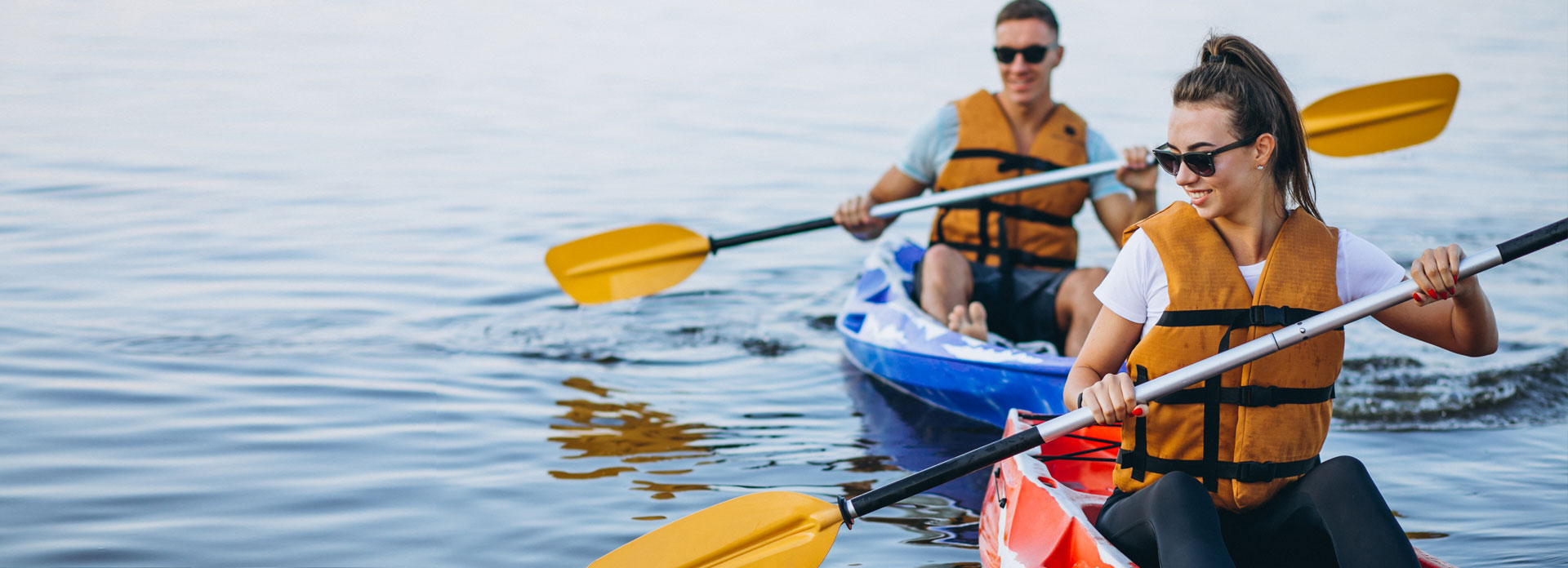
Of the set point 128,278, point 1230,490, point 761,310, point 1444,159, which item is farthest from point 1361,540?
point 1444,159

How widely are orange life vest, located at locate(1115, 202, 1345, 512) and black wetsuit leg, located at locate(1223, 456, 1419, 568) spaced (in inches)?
1.3

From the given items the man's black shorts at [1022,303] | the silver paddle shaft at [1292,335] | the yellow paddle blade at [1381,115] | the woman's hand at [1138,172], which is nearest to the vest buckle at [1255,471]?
the silver paddle shaft at [1292,335]

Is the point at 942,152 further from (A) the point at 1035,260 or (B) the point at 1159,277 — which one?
(B) the point at 1159,277

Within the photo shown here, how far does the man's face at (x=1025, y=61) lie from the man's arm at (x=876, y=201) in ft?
1.64

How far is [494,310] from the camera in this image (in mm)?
5594

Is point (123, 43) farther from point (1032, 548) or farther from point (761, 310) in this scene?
point (1032, 548)

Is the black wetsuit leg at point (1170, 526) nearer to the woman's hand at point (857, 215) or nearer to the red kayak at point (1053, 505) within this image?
the red kayak at point (1053, 505)

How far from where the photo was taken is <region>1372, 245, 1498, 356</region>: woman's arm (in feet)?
6.54

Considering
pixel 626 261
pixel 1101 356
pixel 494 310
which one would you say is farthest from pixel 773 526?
pixel 494 310

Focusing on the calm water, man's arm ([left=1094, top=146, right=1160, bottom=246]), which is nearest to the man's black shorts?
man's arm ([left=1094, top=146, right=1160, bottom=246])

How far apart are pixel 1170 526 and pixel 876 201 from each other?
2827 millimetres

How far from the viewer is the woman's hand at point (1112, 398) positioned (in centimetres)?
211

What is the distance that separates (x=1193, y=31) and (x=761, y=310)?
1239 cm

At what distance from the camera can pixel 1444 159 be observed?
992 centimetres
